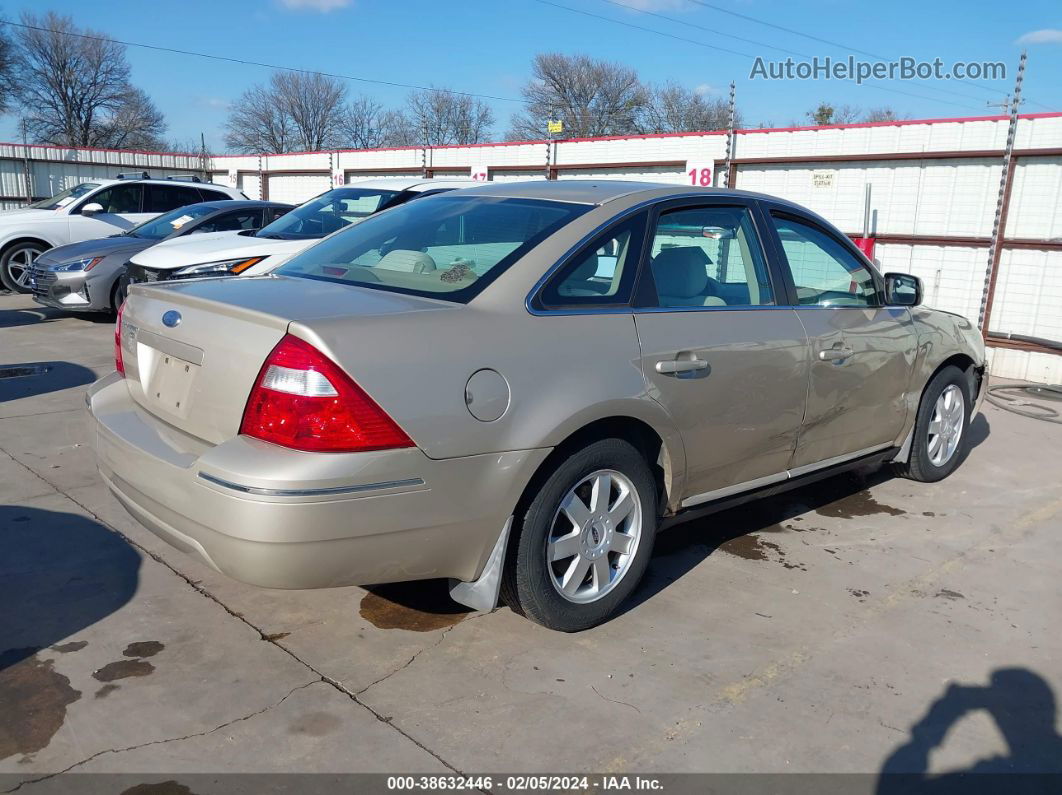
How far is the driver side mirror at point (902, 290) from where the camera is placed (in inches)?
193

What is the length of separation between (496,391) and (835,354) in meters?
2.11

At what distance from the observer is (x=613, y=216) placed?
3559 millimetres

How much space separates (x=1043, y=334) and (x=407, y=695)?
8932 millimetres

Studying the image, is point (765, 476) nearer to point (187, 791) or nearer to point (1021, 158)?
point (187, 791)

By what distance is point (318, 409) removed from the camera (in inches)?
105

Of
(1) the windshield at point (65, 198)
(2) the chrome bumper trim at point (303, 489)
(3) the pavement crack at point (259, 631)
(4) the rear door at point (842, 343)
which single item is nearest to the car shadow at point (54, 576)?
(3) the pavement crack at point (259, 631)

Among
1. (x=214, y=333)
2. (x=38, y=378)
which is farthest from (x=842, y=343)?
(x=38, y=378)

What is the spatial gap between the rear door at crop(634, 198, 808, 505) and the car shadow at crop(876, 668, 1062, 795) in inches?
49.0

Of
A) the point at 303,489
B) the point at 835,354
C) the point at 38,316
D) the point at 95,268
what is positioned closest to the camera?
the point at 303,489

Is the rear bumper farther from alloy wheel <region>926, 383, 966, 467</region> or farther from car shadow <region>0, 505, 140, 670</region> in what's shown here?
alloy wheel <region>926, 383, 966, 467</region>

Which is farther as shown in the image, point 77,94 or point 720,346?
point 77,94

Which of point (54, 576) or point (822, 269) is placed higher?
point (822, 269)

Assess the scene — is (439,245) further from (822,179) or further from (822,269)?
(822,179)

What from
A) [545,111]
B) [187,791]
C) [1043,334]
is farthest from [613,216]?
[545,111]
